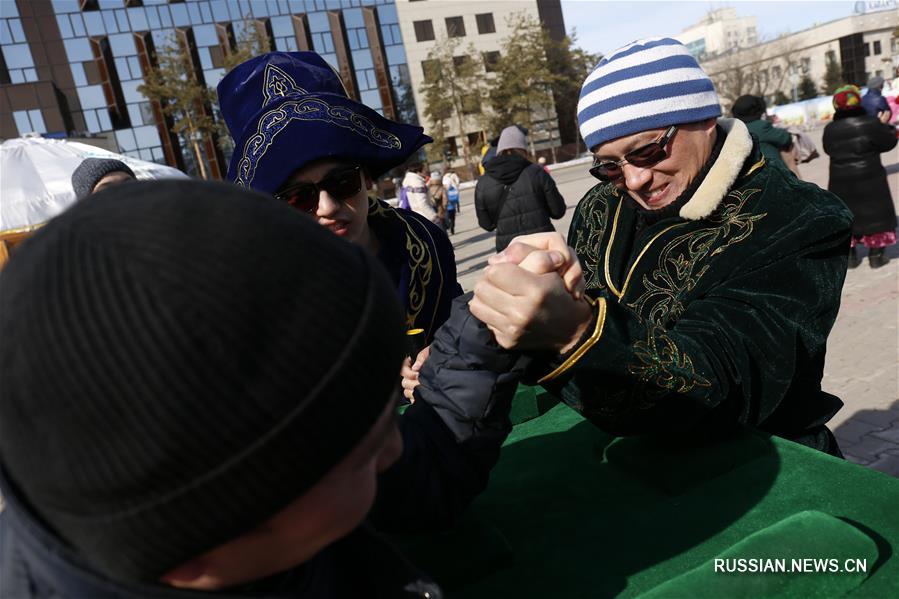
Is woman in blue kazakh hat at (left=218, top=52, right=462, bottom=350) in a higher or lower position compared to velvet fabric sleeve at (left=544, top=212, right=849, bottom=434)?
higher

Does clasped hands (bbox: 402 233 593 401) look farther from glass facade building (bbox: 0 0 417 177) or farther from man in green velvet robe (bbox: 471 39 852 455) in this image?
glass facade building (bbox: 0 0 417 177)

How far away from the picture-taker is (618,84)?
1.96 metres

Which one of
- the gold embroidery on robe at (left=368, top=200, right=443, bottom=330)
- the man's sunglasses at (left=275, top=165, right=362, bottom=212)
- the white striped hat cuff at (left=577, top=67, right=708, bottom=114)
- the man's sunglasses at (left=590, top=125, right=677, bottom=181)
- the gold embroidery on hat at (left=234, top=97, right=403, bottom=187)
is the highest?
the gold embroidery on hat at (left=234, top=97, right=403, bottom=187)

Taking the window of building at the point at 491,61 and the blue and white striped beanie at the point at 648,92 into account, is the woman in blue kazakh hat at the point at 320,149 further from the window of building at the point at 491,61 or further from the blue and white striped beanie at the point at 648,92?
the window of building at the point at 491,61

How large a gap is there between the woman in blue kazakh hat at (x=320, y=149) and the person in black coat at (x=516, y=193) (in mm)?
4159

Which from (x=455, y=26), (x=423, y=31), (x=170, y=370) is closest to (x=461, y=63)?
(x=455, y=26)

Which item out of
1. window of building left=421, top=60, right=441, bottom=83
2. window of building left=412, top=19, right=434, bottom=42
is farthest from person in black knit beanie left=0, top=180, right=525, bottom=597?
window of building left=412, top=19, right=434, bottom=42

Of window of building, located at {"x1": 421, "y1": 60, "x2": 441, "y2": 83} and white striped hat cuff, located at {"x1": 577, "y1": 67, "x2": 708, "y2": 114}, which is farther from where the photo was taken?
window of building, located at {"x1": 421, "y1": 60, "x2": 441, "y2": 83}

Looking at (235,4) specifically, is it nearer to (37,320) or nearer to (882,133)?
(882,133)

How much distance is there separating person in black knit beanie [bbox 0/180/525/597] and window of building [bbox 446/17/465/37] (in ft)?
153

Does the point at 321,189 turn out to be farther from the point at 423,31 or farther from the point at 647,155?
the point at 423,31

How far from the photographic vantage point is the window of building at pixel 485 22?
44594 millimetres

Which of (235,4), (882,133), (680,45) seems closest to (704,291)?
(680,45)

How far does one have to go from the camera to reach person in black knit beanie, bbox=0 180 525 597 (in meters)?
0.58
